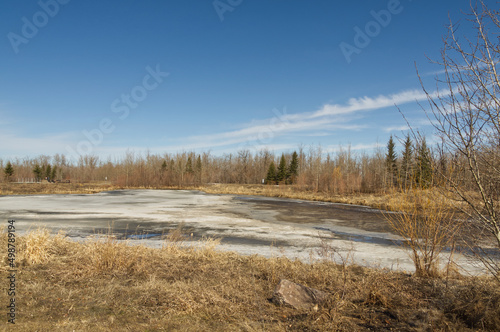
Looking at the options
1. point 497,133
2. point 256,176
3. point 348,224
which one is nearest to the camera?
point 497,133

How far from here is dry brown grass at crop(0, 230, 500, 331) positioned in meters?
3.74

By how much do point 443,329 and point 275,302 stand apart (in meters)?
2.20

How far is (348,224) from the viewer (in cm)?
1500

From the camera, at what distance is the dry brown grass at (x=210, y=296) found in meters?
3.74

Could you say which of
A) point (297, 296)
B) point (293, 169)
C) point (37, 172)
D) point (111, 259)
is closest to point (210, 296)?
point (297, 296)

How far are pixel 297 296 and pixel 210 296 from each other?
1367mm

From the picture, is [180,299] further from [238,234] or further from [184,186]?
[184,186]

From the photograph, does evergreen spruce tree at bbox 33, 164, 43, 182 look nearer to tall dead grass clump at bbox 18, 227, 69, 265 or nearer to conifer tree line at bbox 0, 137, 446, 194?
conifer tree line at bbox 0, 137, 446, 194

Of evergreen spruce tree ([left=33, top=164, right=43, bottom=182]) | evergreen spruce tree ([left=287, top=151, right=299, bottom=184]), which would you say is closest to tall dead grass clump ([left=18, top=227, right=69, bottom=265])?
evergreen spruce tree ([left=287, top=151, right=299, bottom=184])

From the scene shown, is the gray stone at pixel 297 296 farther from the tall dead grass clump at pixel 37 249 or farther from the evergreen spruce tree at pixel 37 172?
the evergreen spruce tree at pixel 37 172

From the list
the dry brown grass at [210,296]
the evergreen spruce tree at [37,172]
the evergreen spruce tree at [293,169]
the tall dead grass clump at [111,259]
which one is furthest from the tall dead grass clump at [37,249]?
the evergreen spruce tree at [37,172]

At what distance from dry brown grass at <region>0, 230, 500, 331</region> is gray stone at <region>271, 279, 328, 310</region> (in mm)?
140

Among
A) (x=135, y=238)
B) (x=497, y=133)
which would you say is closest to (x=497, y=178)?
(x=497, y=133)

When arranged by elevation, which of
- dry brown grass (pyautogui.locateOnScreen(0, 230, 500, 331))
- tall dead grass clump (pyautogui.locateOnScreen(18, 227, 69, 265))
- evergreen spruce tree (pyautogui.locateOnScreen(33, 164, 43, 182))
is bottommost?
dry brown grass (pyautogui.locateOnScreen(0, 230, 500, 331))
